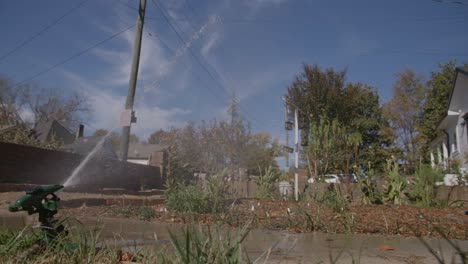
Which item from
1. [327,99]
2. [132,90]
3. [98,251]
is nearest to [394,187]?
[98,251]

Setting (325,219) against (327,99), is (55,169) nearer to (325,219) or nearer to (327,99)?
(325,219)

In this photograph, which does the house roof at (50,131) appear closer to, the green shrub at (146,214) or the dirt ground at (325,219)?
the dirt ground at (325,219)

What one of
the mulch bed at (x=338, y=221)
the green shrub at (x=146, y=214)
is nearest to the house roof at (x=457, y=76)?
the mulch bed at (x=338, y=221)

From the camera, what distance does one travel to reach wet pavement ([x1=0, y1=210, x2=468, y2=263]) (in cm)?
273

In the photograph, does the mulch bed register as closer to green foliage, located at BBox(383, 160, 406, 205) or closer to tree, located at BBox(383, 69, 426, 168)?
green foliage, located at BBox(383, 160, 406, 205)

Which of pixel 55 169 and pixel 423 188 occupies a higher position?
pixel 55 169

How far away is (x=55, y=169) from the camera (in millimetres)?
11008

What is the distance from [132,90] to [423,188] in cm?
1099

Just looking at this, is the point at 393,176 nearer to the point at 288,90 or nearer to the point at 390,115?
the point at 288,90

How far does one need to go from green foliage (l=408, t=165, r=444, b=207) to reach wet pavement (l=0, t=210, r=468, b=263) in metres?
4.88

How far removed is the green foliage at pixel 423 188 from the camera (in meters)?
8.44

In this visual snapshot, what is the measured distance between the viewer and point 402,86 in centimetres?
3250

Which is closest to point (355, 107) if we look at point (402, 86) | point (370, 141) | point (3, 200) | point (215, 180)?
point (370, 141)

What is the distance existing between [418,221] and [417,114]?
30.1m
